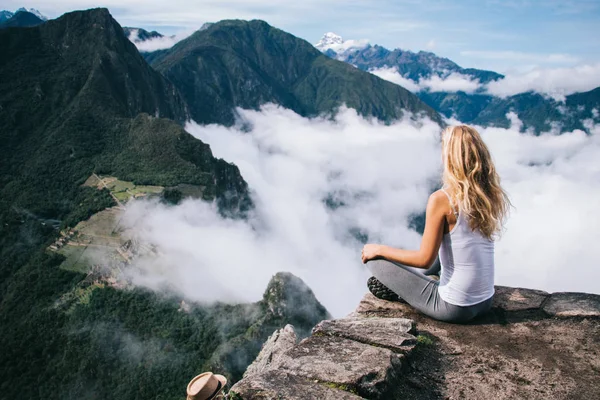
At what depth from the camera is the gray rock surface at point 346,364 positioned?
13.5ft

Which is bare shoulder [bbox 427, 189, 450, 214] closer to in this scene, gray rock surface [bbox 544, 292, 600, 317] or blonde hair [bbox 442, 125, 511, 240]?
blonde hair [bbox 442, 125, 511, 240]

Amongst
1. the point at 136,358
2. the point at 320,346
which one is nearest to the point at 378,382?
the point at 320,346

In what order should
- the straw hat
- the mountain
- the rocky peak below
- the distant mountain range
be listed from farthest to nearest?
1. the rocky peak below
2. the mountain
3. the distant mountain range
4. the straw hat

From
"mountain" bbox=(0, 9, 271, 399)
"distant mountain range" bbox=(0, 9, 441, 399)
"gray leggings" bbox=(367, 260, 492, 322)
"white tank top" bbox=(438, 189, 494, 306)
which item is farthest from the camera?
"mountain" bbox=(0, 9, 271, 399)

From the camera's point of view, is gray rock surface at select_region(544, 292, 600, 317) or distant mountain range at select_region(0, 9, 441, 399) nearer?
gray rock surface at select_region(544, 292, 600, 317)

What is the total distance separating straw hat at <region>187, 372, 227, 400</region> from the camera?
3.68m

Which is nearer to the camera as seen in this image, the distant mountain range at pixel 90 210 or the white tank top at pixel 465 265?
the white tank top at pixel 465 265

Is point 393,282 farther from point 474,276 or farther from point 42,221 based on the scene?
point 42,221

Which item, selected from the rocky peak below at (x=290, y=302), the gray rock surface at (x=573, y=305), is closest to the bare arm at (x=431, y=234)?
the gray rock surface at (x=573, y=305)

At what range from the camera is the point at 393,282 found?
6039mm

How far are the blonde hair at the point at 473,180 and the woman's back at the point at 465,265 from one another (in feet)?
0.48

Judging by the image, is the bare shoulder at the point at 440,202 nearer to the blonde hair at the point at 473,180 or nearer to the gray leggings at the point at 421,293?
the blonde hair at the point at 473,180

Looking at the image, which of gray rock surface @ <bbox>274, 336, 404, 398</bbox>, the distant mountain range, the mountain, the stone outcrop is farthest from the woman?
the mountain

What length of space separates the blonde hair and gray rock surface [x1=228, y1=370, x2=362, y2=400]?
2.74 meters
